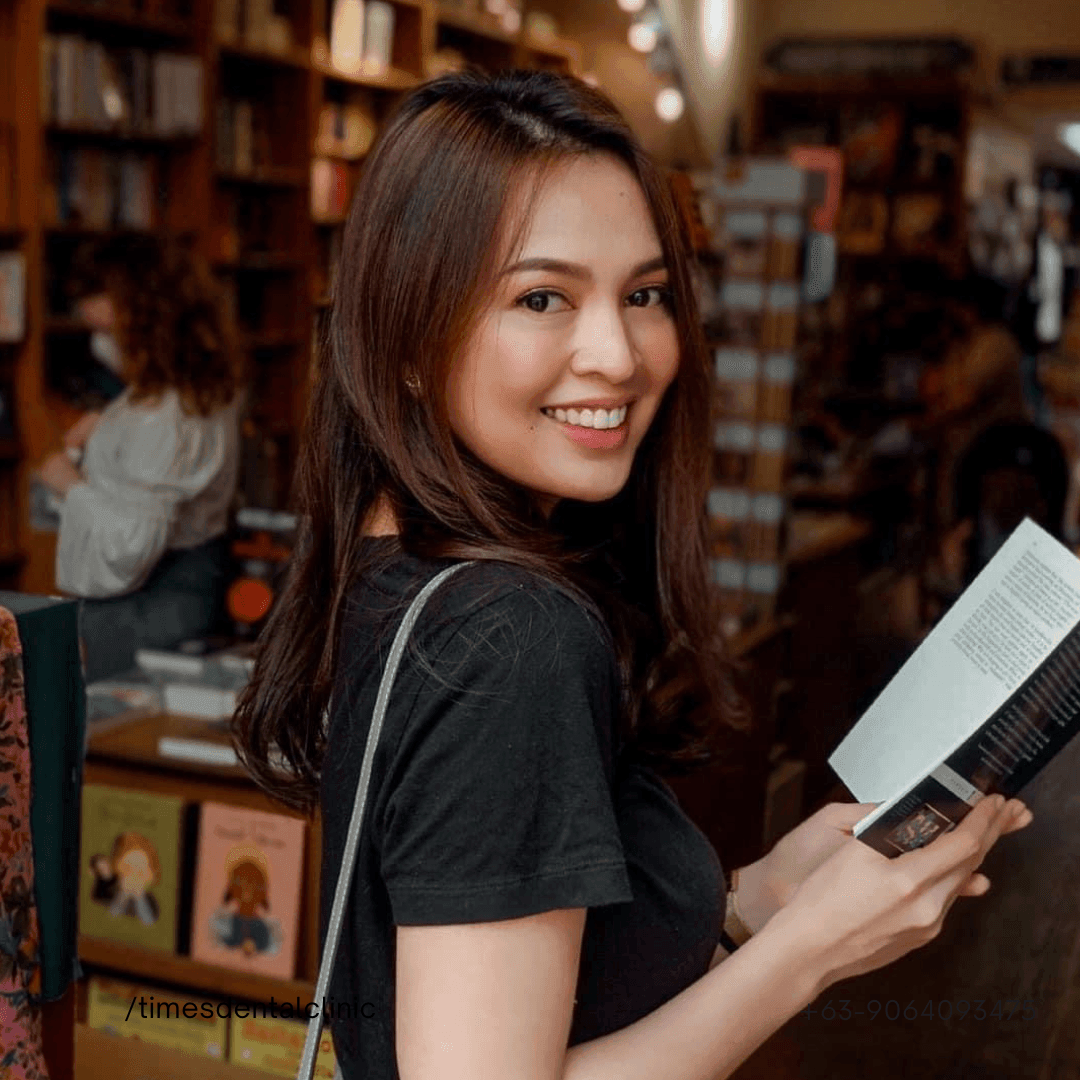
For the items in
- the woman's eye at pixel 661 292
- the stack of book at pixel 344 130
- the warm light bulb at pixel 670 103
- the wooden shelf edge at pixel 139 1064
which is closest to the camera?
the woman's eye at pixel 661 292

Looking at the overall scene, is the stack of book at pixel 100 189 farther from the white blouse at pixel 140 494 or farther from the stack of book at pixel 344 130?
the white blouse at pixel 140 494

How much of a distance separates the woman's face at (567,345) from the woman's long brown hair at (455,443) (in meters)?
0.02

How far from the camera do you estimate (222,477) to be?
304 cm

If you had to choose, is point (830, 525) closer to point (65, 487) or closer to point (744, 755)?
point (65, 487)

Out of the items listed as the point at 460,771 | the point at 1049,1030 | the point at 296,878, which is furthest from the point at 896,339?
the point at 460,771

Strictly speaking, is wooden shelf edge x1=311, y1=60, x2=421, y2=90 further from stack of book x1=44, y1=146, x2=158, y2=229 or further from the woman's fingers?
the woman's fingers

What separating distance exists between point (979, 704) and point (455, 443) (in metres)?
0.42

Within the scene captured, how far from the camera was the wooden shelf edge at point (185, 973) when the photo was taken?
94.3 inches

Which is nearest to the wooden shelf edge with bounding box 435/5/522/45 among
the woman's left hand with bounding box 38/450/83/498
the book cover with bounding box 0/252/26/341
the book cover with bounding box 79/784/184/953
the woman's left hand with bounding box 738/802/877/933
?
the book cover with bounding box 0/252/26/341

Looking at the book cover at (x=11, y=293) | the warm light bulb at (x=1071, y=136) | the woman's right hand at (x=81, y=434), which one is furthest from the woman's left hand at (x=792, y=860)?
the warm light bulb at (x=1071, y=136)

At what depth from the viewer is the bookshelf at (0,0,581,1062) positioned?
4270 mm

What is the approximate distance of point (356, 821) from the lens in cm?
98

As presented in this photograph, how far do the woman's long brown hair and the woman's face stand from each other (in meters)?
0.02

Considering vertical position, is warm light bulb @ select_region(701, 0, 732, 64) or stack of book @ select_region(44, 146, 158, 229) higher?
warm light bulb @ select_region(701, 0, 732, 64)
